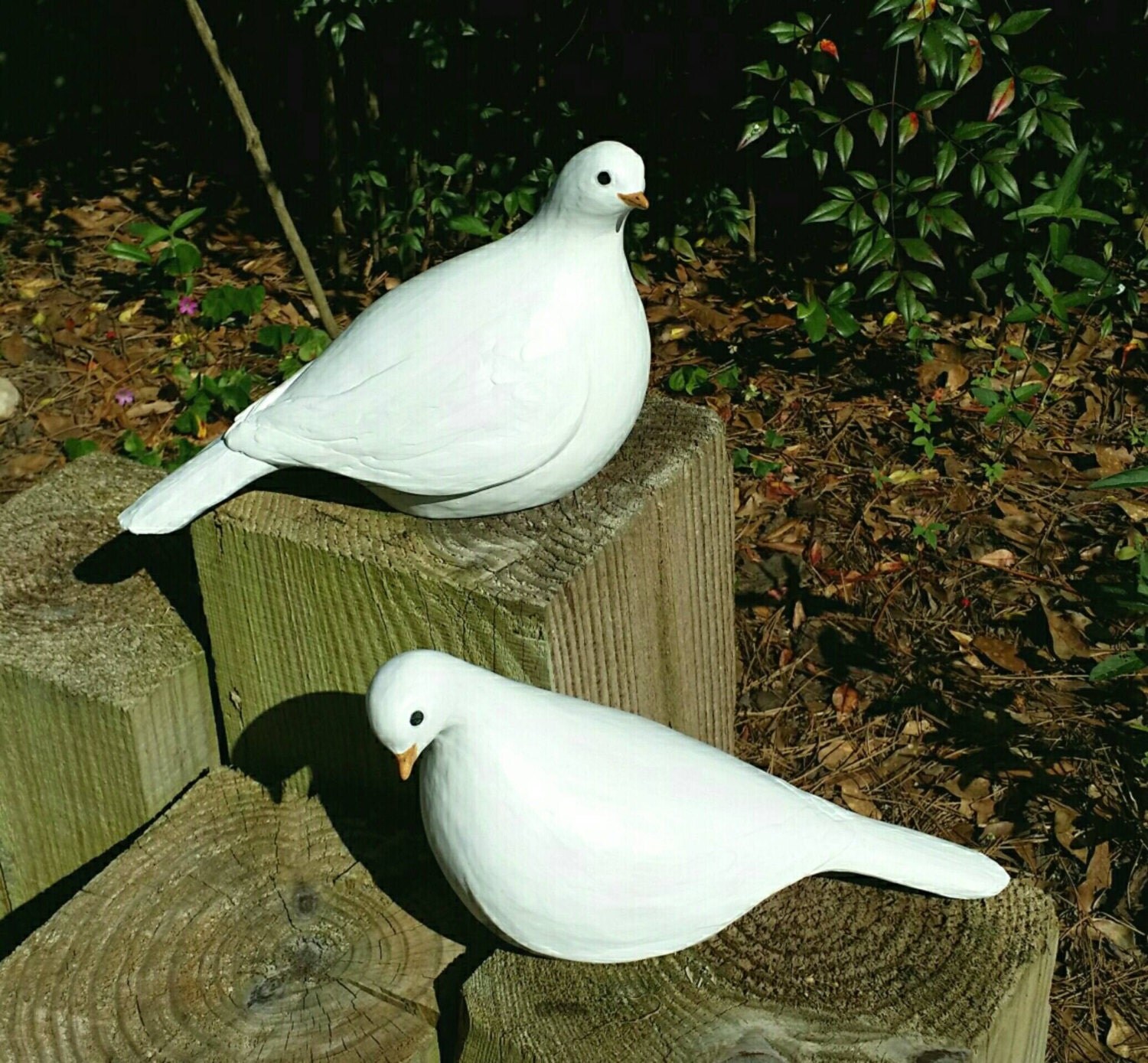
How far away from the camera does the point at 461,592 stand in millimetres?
2090

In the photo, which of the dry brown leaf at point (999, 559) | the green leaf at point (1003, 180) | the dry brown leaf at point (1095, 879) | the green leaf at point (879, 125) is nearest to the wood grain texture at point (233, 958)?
the dry brown leaf at point (1095, 879)

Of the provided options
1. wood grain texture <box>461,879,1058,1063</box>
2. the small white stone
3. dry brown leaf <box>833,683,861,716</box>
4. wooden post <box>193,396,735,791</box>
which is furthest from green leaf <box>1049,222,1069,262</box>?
the small white stone

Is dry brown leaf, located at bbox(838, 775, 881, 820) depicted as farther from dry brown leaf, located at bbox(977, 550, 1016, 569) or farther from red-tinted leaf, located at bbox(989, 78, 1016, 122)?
red-tinted leaf, located at bbox(989, 78, 1016, 122)

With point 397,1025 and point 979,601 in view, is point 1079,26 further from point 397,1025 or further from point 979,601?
point 397,1025

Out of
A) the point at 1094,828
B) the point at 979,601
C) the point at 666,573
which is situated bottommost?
the point at 1094,828

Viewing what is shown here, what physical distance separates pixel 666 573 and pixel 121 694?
90cm

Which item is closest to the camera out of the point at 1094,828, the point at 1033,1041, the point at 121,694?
the point at 1033,1041

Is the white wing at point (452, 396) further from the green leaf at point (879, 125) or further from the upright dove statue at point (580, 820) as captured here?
the green leaf at point (879, 125)

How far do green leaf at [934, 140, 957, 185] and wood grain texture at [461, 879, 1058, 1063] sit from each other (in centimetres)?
198

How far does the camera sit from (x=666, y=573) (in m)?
2.36

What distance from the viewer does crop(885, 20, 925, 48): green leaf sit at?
3.22 m

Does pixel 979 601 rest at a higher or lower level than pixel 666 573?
lower

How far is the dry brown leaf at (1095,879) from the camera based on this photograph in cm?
285

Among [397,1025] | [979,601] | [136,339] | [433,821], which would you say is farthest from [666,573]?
[136,339]
